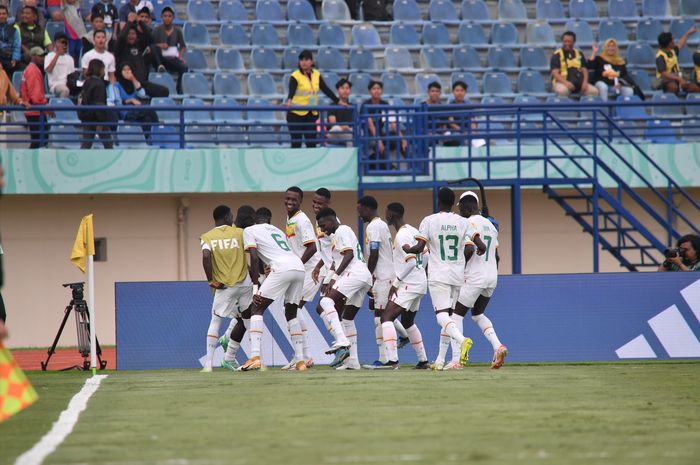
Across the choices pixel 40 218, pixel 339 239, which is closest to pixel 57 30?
pixel 40 218

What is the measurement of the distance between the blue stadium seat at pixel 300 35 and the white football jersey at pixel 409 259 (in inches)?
455

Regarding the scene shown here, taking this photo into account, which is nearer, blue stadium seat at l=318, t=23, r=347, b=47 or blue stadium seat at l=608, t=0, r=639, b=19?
blue stadium seat at l=318, t=23, r=347, b=47

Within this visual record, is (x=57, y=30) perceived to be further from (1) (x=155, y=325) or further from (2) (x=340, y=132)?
(1) (x=155, y=325)

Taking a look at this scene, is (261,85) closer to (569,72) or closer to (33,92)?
(33,92)

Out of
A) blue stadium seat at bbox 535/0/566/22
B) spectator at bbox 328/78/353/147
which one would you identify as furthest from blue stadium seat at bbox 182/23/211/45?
blue stadium seat at bbox 535/0/566/22

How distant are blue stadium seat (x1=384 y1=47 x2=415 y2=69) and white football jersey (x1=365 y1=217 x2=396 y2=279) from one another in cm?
1087

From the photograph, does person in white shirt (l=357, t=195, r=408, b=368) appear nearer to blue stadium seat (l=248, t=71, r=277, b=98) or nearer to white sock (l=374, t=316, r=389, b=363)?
white sock (l=374, t=316, r=389, b=363)

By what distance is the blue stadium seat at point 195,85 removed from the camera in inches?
965

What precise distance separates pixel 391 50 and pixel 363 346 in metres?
10.5

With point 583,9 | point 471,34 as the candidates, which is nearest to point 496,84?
point 471,34

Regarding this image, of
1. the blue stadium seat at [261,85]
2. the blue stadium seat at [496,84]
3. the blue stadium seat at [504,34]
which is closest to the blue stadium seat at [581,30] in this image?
the blue stadium seat at [504,34]

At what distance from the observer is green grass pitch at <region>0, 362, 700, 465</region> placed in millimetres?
7875

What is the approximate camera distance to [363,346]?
58.4ft

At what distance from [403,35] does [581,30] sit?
4108 millimetres
